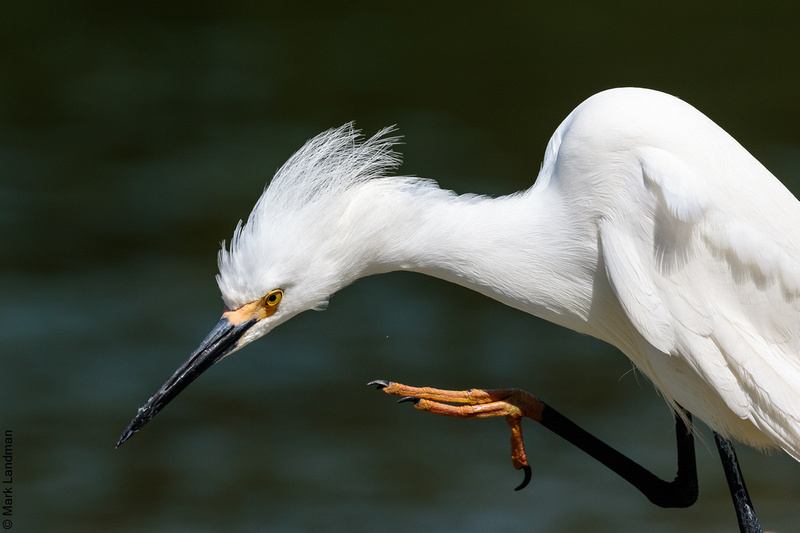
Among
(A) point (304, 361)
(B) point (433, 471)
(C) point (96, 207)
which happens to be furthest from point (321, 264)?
(C) point (96, 207)

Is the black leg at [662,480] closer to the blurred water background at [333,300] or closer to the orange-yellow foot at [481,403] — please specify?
the orange-yellow foot at [481,403]

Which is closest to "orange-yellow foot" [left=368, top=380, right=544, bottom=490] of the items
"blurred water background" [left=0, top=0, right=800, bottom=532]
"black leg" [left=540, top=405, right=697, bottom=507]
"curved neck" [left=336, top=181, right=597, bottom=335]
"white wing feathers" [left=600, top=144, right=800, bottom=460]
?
"black leg" [left=540, top=405, right=697, bottom=507]

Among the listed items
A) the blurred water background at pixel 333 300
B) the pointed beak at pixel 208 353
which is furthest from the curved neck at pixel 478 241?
the blurred water background at pixel 333 300

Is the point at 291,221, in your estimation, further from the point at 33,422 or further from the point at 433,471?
the point at 33,422

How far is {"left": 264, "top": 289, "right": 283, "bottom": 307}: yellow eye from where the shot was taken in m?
2.77

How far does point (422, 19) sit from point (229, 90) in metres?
1.70

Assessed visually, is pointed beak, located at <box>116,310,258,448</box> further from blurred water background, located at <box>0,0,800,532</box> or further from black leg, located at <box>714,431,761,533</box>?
blurred water background, located at <box>0,0,800,532</box>

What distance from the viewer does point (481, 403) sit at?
3227 mm

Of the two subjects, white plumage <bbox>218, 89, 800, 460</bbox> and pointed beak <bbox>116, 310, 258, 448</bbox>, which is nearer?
white plumage <bbox>218, 89, 800, 460</bbox>

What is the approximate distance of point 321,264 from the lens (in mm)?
2762

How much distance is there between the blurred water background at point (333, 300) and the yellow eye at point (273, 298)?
2673 mm

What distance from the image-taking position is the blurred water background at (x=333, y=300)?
5570mm

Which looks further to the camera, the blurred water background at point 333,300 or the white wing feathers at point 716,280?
the blurred water background at point 333,300

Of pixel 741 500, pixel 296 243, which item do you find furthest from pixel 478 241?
pixel 741 500
